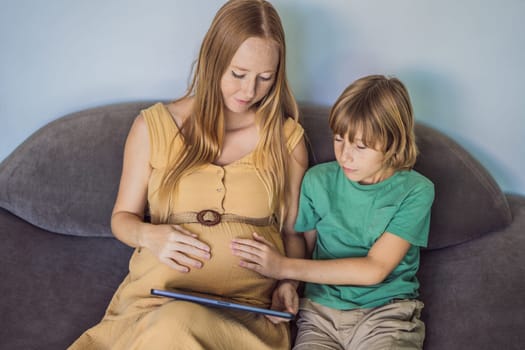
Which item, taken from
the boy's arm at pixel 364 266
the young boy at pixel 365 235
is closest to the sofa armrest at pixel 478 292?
the young boy at pixel 365 235

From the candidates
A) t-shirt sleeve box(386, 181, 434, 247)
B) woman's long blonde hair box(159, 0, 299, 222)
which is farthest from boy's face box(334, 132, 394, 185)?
woman's long blonde hair box(159, 0, 299, 222)

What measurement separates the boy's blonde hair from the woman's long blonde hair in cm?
21

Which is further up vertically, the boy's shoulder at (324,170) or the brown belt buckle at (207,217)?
the boy's shoulder at (324,170)

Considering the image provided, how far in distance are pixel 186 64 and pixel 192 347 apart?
0.99m

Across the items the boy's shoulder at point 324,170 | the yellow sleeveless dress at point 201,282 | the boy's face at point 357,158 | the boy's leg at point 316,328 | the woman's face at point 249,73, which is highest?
the woman's face at point 249,73

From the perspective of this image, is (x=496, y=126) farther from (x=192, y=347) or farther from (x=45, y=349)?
(x=45, y=349)

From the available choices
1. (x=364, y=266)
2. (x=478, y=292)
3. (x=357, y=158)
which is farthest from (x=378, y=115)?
(x=478, y=292)

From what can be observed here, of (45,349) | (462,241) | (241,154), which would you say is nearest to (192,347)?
(45,349)

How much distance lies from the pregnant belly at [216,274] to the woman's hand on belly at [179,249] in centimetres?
2

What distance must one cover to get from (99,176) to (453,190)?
1091mm

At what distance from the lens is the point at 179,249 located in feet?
4.80

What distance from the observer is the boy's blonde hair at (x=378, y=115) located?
1.40 meters

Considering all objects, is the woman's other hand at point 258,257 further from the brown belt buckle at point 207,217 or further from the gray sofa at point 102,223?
the gray sofa at point 102,223

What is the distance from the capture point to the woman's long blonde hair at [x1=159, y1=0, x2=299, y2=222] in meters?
1.46
